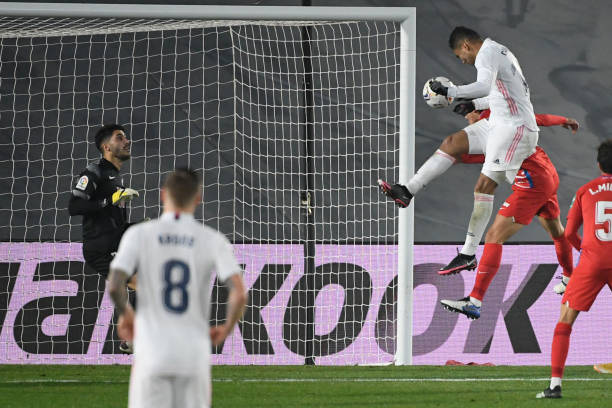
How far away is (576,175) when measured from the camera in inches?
542

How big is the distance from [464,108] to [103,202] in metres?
2.97

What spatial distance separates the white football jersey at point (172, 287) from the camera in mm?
3518

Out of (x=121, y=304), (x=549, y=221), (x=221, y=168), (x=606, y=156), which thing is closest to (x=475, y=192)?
(x=549, y=221)

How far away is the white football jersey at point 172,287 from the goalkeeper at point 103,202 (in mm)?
4403

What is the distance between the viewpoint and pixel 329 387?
7156mm

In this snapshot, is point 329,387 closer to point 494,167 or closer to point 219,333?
point 494,167

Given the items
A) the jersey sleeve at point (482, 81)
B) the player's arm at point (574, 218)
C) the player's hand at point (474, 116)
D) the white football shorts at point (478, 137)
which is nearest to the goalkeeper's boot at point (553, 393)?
the player's arm at point (574, 218)

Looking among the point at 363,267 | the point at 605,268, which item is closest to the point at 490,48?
the point at 605,268

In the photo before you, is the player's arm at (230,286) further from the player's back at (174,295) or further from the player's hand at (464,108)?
the player's hand at (464,108)

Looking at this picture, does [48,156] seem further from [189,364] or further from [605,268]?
[189,364]

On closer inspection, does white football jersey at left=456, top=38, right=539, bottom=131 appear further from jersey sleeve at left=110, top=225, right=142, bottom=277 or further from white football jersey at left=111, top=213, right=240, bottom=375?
jersey sleeve at left=110, top=225, right=142, bottom=277

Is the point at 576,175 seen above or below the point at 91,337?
above

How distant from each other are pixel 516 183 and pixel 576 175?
6348mm

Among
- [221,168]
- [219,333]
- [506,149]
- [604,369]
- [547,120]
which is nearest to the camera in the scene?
[219,333]
